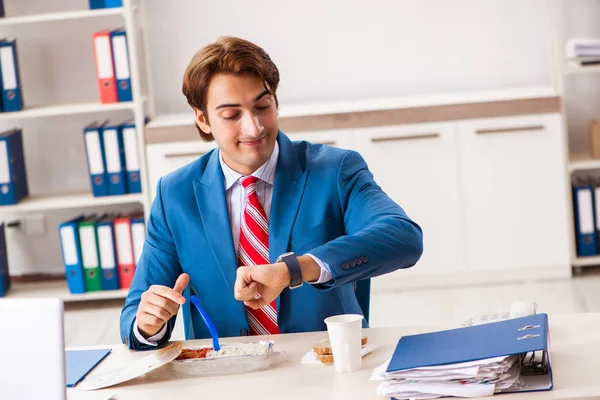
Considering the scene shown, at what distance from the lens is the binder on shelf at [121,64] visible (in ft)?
14.0

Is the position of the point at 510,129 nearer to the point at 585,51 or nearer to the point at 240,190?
the point at 585,51

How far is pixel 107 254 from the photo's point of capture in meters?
4.40

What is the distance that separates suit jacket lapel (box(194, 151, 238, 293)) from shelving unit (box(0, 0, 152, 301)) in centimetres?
230

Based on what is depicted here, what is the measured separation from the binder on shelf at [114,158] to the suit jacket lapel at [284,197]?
2390 millimetres

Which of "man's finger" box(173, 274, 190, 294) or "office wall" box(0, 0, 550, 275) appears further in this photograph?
"office wall" box(0, 0, 550, 275)

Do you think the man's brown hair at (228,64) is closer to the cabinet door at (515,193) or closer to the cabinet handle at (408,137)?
the cabinet handle at (408,137)

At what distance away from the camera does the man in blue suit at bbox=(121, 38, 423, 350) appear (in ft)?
6.62

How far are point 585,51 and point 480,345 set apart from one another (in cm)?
293

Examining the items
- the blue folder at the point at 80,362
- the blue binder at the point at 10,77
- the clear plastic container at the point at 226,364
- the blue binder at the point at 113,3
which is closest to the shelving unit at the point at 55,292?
the blue binder at the point at 10,77

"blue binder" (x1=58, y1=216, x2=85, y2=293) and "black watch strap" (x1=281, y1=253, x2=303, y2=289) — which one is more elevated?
"black watch strap" (x1=281, y1=253, x2=303, y2=289)

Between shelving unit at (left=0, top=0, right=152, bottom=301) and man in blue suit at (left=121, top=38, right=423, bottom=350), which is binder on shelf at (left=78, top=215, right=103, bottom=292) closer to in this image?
shelving unit at (left=0, top=0, right=152, bottom=301)

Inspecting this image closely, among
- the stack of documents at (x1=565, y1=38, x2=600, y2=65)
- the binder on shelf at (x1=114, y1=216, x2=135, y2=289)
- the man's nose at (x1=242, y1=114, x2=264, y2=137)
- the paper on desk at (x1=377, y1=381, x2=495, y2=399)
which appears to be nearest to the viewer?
the paper on desk at (x1=377, y1=381, x2=495, y2=399)

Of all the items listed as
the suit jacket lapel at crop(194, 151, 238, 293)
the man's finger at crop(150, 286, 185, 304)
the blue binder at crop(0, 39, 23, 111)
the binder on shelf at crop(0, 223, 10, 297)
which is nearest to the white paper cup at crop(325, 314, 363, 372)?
the man's finger at crop(150, 286, 185, 304)

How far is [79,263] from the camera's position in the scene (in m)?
4.42
